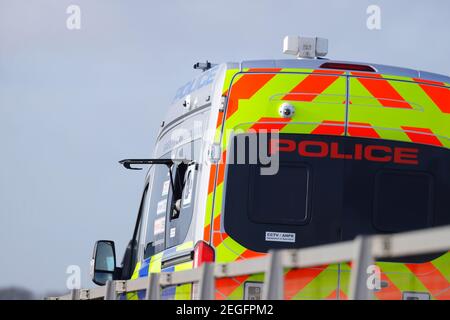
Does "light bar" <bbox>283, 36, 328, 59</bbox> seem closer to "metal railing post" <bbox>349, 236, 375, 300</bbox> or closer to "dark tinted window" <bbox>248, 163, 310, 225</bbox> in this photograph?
"dark tinted window" <bbox>248, 163, 310, 225</bbox>

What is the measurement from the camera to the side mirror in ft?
34.5

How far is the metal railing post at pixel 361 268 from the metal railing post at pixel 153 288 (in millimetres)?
2540

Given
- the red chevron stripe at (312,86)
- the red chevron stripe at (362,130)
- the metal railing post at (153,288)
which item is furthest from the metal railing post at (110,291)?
the red chevron stripe at (362,130)

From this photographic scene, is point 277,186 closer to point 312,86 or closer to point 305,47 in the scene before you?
point 312,86

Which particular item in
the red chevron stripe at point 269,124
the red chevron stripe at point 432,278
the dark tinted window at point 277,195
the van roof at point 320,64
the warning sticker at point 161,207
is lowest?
the red chevron stripe at point 432,278

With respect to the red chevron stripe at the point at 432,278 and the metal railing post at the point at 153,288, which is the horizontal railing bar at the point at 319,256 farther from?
the red chevron stripe at the point at 432,278

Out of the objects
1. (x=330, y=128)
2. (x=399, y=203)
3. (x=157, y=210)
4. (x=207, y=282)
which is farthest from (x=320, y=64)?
(x=207, y=282)

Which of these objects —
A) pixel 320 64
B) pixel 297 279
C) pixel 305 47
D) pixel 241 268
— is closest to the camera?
pixel 297 279

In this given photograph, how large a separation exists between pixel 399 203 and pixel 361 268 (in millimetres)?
3485

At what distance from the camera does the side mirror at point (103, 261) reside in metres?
10.5

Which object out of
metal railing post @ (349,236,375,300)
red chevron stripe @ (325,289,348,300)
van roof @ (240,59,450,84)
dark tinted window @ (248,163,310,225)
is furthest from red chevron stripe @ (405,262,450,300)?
metal railing post @ (349,236,375,300)

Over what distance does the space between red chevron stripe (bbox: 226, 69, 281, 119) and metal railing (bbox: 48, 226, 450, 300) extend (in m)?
1.34

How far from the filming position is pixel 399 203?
8.16 m
